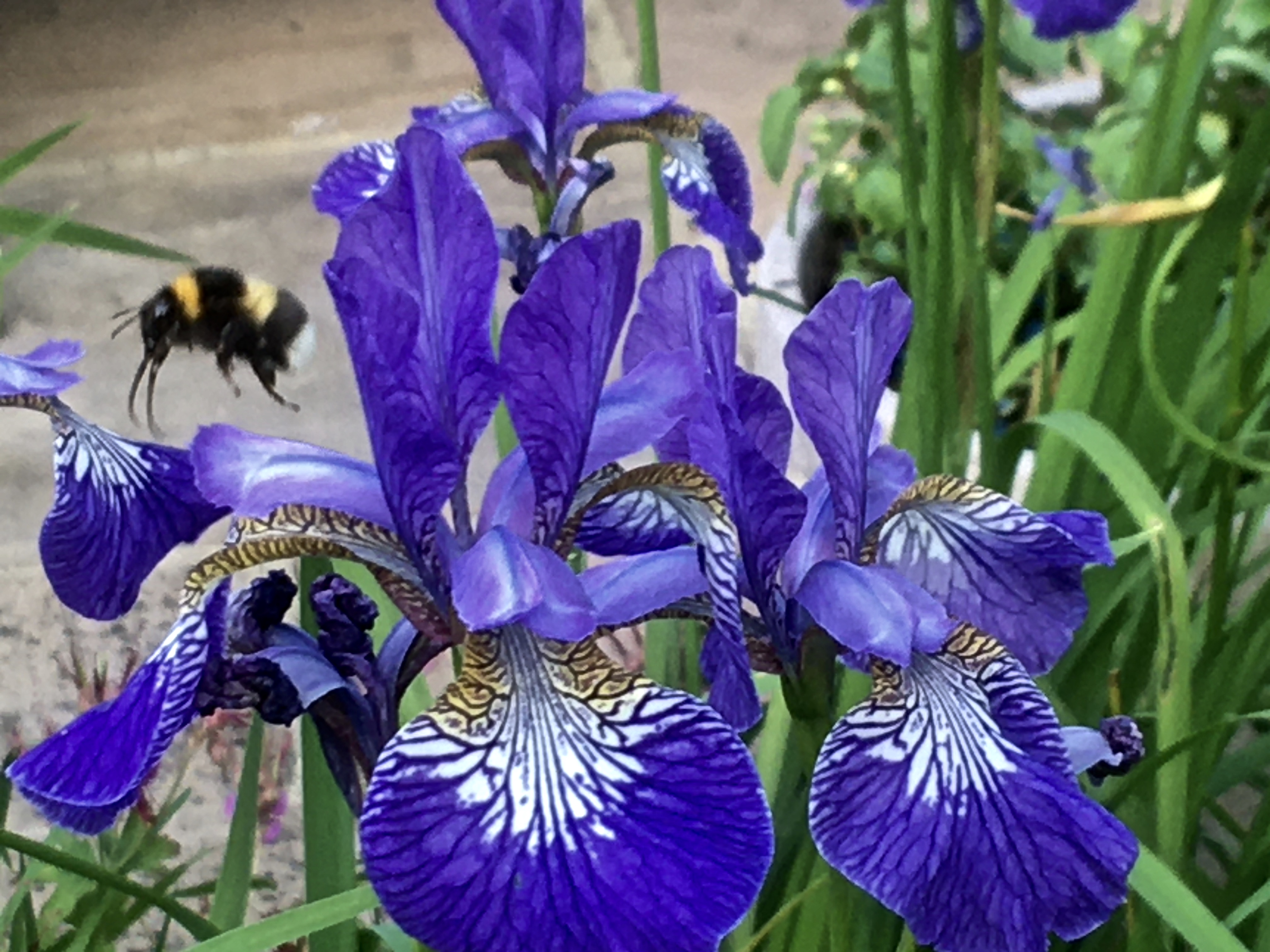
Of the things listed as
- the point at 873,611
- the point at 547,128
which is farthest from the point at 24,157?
the point at 873,611

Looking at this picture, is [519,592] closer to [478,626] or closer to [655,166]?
[478,626]

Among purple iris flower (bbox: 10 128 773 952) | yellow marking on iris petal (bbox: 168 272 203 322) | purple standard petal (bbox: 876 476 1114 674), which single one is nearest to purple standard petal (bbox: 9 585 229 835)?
purple iris flower (bbox: 10 128 773 952)

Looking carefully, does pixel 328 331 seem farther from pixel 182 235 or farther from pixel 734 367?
pixel 734 367

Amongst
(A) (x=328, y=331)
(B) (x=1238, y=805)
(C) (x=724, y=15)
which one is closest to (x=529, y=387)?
(B) (x=1238, y=805)

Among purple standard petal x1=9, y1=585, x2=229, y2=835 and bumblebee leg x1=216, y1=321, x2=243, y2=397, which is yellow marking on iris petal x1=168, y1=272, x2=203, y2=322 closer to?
bumblebee leg x1=216, y1=321, x2=243, y2=397

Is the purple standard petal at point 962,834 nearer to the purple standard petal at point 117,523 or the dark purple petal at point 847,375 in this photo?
the dark purple petal at point 847,375

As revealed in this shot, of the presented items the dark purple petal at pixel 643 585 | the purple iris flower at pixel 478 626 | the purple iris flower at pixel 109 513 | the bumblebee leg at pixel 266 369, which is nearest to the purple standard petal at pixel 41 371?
the purple iris flower at pixel 109 513
